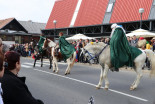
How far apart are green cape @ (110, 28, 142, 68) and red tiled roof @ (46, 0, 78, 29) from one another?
111ft

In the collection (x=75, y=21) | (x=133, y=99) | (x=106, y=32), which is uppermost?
(x=75, y=21)

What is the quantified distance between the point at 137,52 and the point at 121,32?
104cm

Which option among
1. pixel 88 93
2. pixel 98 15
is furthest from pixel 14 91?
pixel 98 15

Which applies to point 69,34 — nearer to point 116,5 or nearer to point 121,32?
point 116,5

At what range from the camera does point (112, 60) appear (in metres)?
8.39

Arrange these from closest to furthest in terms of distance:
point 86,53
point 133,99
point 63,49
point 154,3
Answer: point 133,99 → point 86,53 → point 63,49 → point 154,3

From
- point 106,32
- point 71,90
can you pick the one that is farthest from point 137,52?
point 106,32

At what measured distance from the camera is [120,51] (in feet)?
27.8

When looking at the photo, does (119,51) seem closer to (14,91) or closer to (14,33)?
(14,91)

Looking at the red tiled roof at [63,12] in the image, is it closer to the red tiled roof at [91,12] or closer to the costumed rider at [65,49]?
the red tiled roof at [91,12]

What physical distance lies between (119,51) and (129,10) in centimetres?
2461

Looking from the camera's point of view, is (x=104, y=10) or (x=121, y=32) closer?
(x=121, y=32)

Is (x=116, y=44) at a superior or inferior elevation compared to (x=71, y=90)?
superior

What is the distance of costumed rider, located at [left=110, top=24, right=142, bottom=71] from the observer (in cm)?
835
